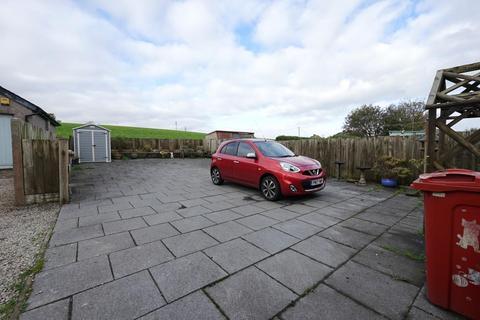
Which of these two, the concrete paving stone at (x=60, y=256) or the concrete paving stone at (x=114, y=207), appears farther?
the concrete paving stone at (x=114, y=207)

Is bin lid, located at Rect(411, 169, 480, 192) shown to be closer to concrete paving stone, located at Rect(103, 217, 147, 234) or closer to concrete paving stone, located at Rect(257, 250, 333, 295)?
concrete paving stone, located at Rect(257, 250, 333, 295)

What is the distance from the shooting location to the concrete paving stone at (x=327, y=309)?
1641mm

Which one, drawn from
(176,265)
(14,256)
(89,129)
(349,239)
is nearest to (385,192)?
(349,239)

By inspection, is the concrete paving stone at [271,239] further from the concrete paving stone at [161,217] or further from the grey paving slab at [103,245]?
the grey paving slab at [103,245]

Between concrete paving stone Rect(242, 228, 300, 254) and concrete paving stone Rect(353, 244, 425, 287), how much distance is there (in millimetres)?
855

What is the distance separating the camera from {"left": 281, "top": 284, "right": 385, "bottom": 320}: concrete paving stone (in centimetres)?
164

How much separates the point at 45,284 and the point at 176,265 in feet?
3.94

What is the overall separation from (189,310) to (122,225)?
7.85 feet

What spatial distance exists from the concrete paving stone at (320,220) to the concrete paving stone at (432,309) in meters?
1.69

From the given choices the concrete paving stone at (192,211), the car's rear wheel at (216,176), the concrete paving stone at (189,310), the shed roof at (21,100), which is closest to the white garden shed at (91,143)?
the shed roof at (21,100)

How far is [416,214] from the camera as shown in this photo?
4203 mm

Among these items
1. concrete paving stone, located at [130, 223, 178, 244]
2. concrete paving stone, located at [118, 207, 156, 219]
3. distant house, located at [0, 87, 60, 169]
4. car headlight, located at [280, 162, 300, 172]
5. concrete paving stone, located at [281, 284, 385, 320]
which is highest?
distant house, located at [0, 87, 60, 169]

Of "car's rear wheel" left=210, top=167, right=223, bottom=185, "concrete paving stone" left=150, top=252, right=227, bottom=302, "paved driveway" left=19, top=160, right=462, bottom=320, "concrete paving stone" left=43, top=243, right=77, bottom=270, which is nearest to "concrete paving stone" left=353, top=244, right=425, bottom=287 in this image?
"paved driveway" left=19, top=160, right=462, bottom=320

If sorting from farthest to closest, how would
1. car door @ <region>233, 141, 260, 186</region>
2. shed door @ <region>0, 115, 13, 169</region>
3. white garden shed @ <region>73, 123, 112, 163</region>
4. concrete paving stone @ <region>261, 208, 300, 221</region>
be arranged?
white garden shed @ <region>73, 123, 112, 163</region>, shed door @ <region>0, 115, 13, 169</region>, car door @ <region>233, 141, 260, 186</region>, concrete paving stone @ <region>261, 208, 300, 221</region>
